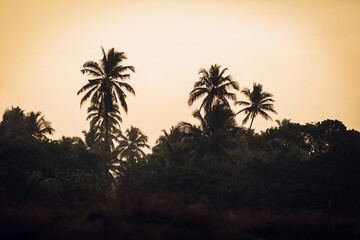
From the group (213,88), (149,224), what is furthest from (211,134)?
(149,224)

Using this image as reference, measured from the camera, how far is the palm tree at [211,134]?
39625 mm

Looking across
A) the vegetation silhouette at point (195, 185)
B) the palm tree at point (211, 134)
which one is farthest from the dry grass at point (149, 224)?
the palm tree at point (211, 134)

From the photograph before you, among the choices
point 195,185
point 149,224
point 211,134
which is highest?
point 211,134

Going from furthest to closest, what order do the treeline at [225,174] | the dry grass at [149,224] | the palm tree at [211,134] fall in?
the palm tree at [211,134]
the treeline at [225,174]
the dry grass at [149,224]

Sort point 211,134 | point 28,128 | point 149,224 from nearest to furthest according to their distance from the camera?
1. point 149,224
2. point 211,134
3. point 28,128

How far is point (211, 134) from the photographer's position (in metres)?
40.2

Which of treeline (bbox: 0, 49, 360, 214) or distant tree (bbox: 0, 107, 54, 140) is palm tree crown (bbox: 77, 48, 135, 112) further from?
distant tree (bbox: 0, 107, 54, 140)

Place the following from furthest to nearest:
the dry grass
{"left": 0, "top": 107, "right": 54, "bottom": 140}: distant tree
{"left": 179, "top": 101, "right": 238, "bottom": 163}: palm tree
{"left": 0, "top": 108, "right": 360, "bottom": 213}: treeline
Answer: {"left": 0, "top": 107, "right": 54, "bottom": 140}: distant tree → {"left": 179, "top": 101, "right": 238, "bottom": 163}: palm tree → {"left": 0, "top": 108, "right": 360, "bottom": 213}: treeline → the dry grass

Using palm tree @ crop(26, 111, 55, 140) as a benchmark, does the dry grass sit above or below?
below

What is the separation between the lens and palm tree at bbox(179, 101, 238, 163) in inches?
1560

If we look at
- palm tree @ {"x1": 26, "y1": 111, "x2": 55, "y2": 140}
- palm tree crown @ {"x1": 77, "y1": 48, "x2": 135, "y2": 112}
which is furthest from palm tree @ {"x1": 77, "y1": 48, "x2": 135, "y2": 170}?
palm tree @ {"x1": 26, "y1": 111, "x2": 55, "y2": 140}

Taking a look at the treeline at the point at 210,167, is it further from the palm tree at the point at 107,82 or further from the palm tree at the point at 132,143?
the palm tree at the point at 132,143

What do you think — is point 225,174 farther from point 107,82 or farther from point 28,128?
point 28,128

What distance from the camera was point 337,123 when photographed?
38.5 m
